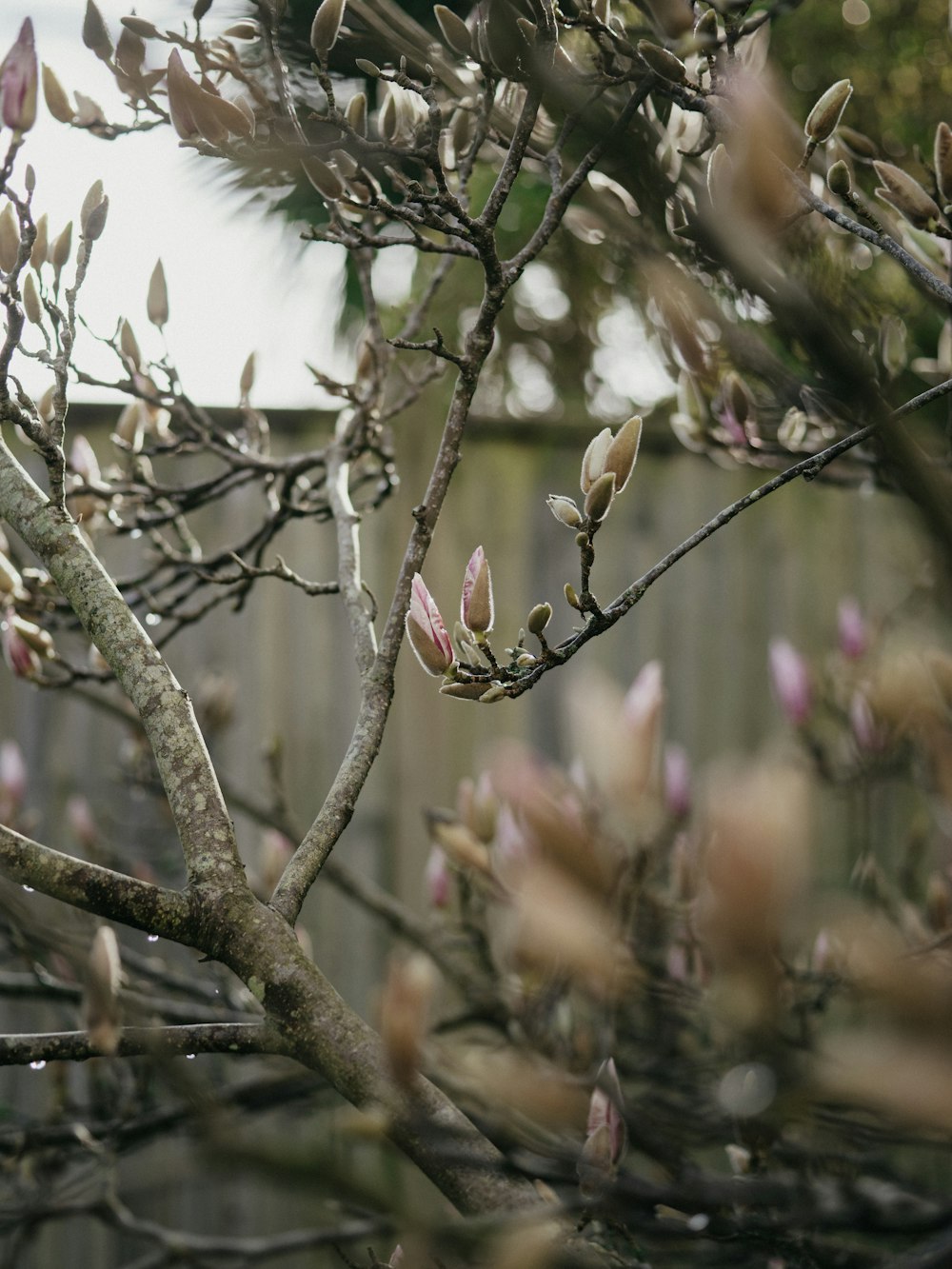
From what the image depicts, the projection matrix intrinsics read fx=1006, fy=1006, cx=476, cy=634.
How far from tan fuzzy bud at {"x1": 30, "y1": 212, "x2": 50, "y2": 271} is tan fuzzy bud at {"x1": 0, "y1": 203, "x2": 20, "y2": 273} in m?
0.09

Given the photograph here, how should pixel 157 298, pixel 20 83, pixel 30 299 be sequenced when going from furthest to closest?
pixel 157 298, pixel 30 299, pixel 20 83

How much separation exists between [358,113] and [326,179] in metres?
0.08

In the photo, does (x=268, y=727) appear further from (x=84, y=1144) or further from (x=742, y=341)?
(x=742, y=341)

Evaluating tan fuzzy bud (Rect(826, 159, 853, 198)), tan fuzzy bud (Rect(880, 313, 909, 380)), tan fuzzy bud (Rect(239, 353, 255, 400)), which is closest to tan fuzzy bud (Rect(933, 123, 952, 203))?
A: tan fuzzy bud (Rect(826, 159, 853, 198))

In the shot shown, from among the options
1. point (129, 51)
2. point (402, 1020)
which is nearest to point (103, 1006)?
point (402, 1020)

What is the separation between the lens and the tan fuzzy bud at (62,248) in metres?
0.95

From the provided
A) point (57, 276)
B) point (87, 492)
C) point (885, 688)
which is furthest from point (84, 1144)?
point (885, 688)

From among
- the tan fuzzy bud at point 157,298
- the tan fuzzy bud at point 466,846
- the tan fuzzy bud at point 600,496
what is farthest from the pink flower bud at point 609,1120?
the tan fuzzy bud at point 157,298

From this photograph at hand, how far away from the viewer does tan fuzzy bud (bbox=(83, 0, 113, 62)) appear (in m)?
1.00

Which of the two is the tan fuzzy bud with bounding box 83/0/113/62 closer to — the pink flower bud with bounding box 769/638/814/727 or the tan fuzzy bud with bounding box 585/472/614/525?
the tan fuzzy bud with bounding box 585/472/614/525

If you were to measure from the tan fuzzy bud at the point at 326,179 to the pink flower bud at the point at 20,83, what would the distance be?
0.25 m

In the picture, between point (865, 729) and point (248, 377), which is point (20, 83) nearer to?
point (248, 377)

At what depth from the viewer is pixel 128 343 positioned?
1.26 m

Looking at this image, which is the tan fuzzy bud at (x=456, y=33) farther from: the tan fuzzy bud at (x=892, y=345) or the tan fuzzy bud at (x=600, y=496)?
the tan fuzzy bud at (x=892, y=345)
